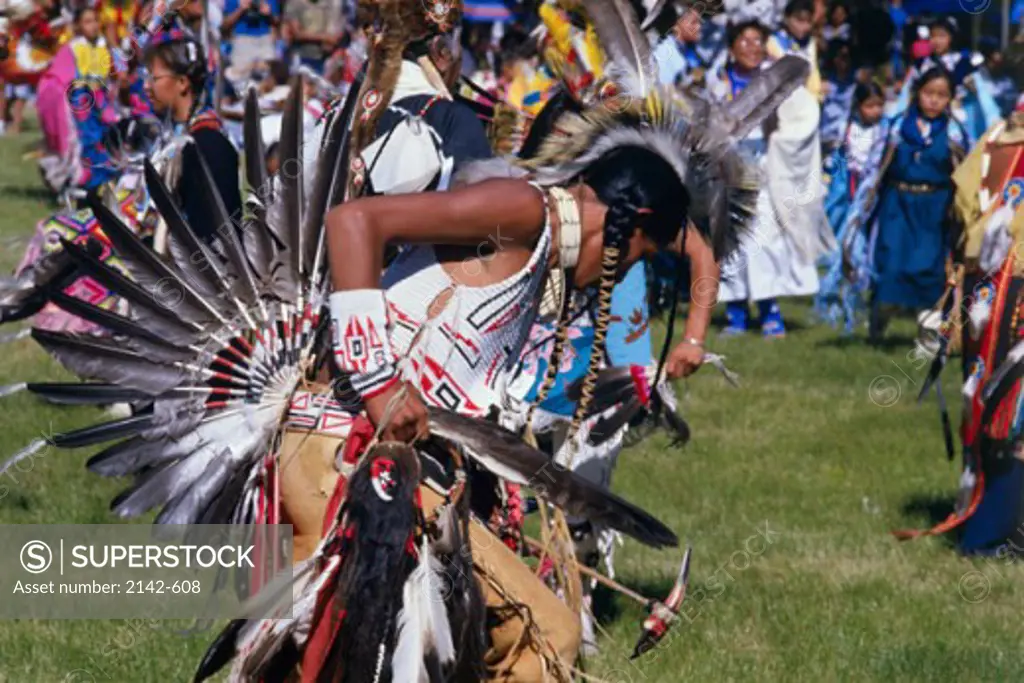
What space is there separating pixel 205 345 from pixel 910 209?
8.17 m

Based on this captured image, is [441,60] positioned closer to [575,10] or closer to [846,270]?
[575,10]

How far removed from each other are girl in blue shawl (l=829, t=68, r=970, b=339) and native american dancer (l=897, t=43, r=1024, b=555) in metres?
4.17

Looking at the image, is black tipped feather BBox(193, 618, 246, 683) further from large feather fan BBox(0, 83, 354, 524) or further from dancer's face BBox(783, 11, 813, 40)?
dancer's face BBox(783, 11, 813, 40)

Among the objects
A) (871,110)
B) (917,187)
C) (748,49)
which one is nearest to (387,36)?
(917,187)

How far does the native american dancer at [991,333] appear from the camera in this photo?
6.43 metres

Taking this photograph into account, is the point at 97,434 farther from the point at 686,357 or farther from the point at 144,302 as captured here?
the point at 686,357

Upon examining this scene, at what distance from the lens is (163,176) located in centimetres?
668

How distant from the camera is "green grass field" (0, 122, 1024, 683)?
520cm

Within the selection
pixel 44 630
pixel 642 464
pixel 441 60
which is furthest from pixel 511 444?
pixel 642 464

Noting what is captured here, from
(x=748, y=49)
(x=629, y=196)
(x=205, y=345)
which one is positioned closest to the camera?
(x=629, y=196)

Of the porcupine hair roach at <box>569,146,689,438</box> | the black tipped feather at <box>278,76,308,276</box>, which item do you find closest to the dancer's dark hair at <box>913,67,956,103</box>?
the porcupine hair roach at <box>569,146,689,438</box>

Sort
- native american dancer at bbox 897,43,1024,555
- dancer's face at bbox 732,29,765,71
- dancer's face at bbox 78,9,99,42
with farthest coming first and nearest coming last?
dancer's face at bbox 78,9,99,42, dancer's face at bbox 732,29,765,71, native american dancer at bbox 897,43,1024,555

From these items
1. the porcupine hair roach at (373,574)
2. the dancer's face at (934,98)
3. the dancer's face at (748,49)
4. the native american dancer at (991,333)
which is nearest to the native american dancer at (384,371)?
the porcupine hair roach at (373,574)

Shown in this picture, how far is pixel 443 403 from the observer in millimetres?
3709
